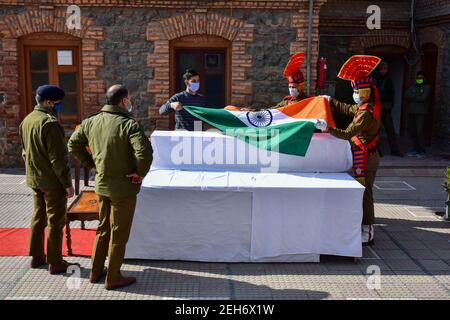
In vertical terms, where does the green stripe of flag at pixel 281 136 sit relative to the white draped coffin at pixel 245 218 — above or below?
above

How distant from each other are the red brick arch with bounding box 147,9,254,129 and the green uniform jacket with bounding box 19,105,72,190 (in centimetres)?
506

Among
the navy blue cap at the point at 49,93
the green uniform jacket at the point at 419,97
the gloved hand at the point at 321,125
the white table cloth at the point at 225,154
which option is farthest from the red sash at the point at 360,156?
the green uniform jacket at the point at 419,97

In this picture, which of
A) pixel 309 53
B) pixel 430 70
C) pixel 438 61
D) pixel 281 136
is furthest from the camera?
pixel 430 70

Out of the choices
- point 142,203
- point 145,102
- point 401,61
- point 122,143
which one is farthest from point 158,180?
point 401,61

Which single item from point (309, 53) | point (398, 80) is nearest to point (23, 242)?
point (309, 53)

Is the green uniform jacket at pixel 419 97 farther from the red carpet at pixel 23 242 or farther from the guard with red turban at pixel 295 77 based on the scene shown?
the red carpet at pixel 23 242

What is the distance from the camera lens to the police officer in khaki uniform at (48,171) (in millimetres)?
5309

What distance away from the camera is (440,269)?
593 centimetres

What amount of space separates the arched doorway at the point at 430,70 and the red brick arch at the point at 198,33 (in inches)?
208

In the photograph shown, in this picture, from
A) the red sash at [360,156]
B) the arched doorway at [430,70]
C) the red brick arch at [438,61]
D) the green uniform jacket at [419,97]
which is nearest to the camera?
the red sash at [360,156]

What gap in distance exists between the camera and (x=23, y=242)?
6.56 meters

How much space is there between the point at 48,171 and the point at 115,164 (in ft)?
2.86

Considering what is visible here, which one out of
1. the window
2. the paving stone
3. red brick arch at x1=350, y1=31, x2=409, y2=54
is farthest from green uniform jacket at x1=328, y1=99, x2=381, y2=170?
red brick arch at x1=350, y1=31, x2=409, y2=54

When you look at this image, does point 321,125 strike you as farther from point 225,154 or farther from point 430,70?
point 430,70
